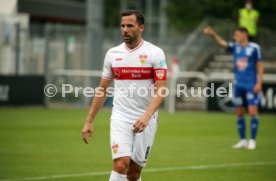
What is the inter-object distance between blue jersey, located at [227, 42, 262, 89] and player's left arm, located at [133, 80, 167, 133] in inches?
321

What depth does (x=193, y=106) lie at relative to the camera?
29438mm

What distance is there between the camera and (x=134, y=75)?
366 inches

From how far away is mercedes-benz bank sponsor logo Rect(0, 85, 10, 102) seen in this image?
2861cm

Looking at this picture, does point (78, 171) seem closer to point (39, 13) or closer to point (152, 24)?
point (39, 13)

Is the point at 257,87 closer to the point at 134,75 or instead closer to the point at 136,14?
the point at 134,75

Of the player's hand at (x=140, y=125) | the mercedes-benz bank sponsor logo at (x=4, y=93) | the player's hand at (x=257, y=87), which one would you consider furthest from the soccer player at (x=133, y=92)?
the mercedes-benz bank sponsor logo at (x=4, y=93)

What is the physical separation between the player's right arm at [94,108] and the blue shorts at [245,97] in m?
7.82

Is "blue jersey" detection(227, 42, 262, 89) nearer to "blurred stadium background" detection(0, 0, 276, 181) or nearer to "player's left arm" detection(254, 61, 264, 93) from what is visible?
"player's left arm" detection(254, 61, 264, 93)

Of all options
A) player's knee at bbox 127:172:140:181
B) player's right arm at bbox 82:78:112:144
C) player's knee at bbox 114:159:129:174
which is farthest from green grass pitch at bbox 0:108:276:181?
player's knee at bbox 114:159:129:174

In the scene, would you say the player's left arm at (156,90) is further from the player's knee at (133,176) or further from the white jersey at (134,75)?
the player's knee at (133,176)

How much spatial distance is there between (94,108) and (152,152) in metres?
6.38

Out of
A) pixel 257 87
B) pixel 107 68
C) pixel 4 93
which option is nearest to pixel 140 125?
pixel 107 68

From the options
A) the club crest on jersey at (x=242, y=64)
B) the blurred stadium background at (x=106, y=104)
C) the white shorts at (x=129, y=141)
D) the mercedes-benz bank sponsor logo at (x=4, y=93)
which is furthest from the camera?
the mercedes-benz bank sponsor logo at (x=4, y=93)

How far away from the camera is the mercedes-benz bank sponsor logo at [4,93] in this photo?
93.9 feet
